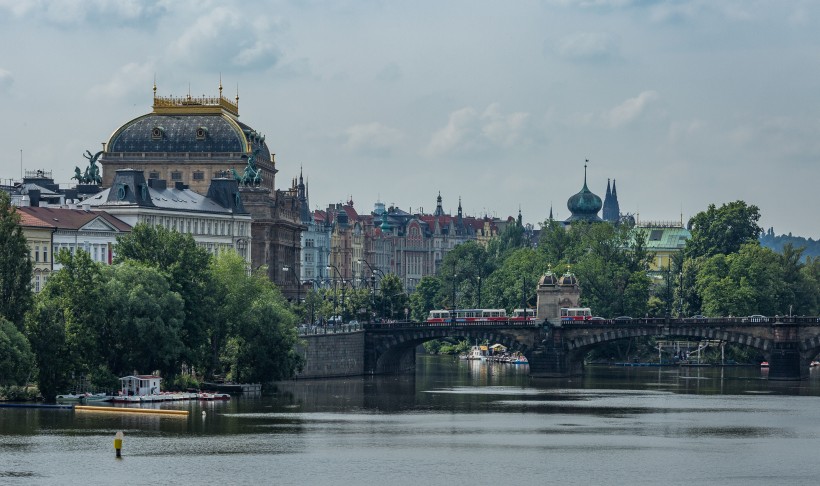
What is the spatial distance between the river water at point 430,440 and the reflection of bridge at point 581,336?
19927 millimetres

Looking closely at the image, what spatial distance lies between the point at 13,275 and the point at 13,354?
28.8 ft

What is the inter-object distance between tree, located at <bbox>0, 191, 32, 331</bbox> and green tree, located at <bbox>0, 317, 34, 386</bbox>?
388 cm

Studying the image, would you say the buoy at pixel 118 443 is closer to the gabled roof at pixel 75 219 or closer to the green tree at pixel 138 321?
the green tree at pixel 138 321

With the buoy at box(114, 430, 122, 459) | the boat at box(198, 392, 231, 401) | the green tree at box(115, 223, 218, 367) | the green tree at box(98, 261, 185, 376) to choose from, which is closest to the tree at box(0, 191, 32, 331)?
the green tree at box(98, 261, 185, 376)

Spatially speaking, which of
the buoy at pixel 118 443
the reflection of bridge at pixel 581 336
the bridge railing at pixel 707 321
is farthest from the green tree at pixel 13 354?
the bridge railing at pixel 707 321

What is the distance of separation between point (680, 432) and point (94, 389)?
35.9m

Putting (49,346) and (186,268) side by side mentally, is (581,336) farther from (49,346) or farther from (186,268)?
(49,346)

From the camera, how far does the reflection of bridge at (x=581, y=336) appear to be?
186625mm

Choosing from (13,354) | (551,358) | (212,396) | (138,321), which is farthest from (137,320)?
(551,358)

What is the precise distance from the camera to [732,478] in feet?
360

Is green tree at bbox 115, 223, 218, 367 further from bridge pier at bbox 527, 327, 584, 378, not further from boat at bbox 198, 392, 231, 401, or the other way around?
bridge pier at bbox 527, 327, 584, 378

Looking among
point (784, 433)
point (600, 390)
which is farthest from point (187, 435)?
point (600, 390)

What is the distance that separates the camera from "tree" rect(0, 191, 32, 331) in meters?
138

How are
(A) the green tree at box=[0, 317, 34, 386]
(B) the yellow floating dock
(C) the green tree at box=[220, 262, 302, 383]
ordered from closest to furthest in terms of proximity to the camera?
(A) the green tree at box=[0, 317, 34, 386] < (B) the yellow floating dock < (C) the green tree at box=[220, 262, 302, 383]
